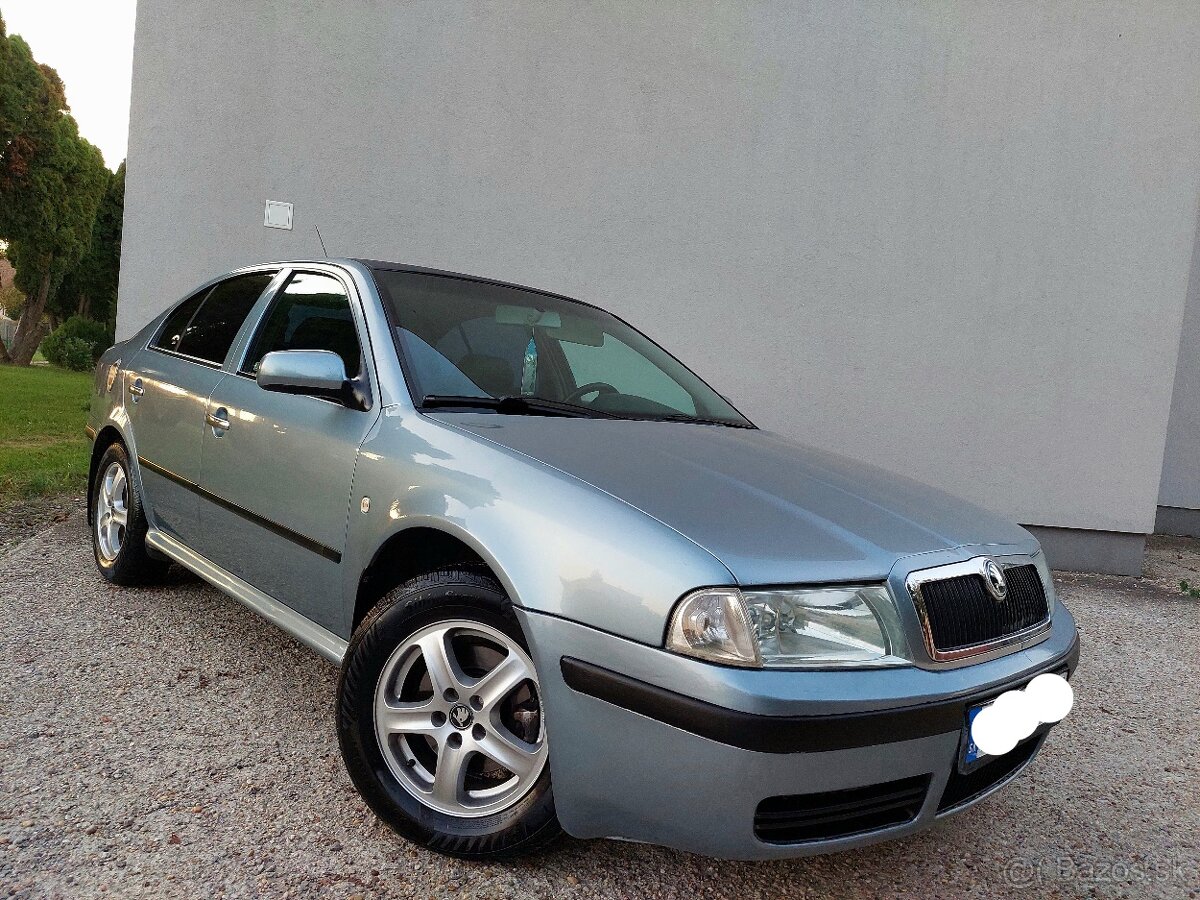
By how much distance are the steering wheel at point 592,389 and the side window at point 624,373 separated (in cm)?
1

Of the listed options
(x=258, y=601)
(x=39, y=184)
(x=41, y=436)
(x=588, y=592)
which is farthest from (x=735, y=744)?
(x=39, y=184)

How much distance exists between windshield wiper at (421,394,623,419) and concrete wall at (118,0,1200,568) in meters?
3.56

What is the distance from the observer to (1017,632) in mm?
1857

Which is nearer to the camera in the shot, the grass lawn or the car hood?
the car hood

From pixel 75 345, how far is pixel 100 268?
8690 millimetres

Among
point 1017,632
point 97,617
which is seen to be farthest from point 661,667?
point 97,617

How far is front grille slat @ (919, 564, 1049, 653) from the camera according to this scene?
1.68 m

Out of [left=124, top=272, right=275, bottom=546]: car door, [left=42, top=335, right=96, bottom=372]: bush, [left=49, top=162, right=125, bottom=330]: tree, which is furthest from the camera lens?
[left=49, top=162, right=125, bottom=330]: tree

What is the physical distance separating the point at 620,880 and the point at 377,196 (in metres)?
5.11

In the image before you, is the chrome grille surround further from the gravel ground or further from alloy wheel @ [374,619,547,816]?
alloy wheel @ [374,619,547,816]

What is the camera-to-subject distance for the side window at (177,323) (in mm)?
3482

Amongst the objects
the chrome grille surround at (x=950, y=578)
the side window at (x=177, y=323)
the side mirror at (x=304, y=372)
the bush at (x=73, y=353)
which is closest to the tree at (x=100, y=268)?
the bush at (x=73, y=353)

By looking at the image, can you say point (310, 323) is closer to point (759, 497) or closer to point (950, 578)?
point (759, 497)

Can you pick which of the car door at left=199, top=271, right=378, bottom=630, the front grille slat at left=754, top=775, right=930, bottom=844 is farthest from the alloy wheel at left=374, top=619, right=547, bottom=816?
the front grille slat at left=754, top=775, right=930, bottom=844
